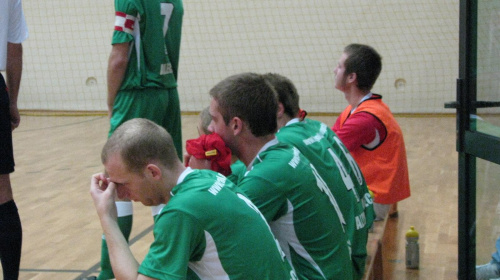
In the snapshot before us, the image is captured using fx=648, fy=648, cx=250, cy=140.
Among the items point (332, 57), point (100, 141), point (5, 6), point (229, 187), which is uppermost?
point (5, 6)

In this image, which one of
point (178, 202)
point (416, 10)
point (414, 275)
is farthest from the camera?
point (416, 10)

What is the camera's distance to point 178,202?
5.20 feet

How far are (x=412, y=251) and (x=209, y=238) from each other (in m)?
2.38

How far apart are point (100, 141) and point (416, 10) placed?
574 centimetres

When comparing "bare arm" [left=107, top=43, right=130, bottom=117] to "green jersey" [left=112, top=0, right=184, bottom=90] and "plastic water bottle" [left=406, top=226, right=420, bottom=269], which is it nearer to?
"green jersey" [left=112, top=0, right=184, bottom=90]

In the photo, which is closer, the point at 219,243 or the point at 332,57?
the point at 219,243

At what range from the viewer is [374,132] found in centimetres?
383

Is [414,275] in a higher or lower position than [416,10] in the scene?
lower

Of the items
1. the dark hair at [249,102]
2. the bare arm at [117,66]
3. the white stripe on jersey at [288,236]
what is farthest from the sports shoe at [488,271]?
the bare arm at [117,66]

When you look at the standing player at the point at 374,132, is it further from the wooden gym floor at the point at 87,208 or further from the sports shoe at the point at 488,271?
the sports shoe at the point at 488,271

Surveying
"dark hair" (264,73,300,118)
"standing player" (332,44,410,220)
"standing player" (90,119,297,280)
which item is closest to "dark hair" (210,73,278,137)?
"standing player" (90,119,297,280)

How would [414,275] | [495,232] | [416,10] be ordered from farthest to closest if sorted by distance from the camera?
[416,10] → [414,275] → [495,232]

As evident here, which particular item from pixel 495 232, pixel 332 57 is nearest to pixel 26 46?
pixel 332 57

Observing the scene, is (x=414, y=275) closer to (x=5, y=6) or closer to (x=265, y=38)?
(x=5, y=6)
